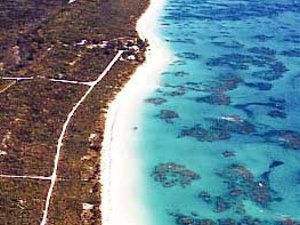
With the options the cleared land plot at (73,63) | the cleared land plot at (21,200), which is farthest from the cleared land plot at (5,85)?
the cleared land plot at (21,200)

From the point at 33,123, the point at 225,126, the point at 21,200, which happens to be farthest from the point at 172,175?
the point at 33,123

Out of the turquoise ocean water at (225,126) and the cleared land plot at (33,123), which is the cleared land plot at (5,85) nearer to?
the cleared land plot at (33,123)

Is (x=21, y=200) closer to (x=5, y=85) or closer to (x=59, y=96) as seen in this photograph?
(x=59, y=96)

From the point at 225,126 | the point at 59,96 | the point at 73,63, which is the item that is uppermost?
the point at 59,96

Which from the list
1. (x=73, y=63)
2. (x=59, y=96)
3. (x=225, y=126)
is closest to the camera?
(x=225, y=126)

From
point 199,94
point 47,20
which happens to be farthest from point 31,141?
point 47,20

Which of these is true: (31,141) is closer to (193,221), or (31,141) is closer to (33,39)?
(193,221)
